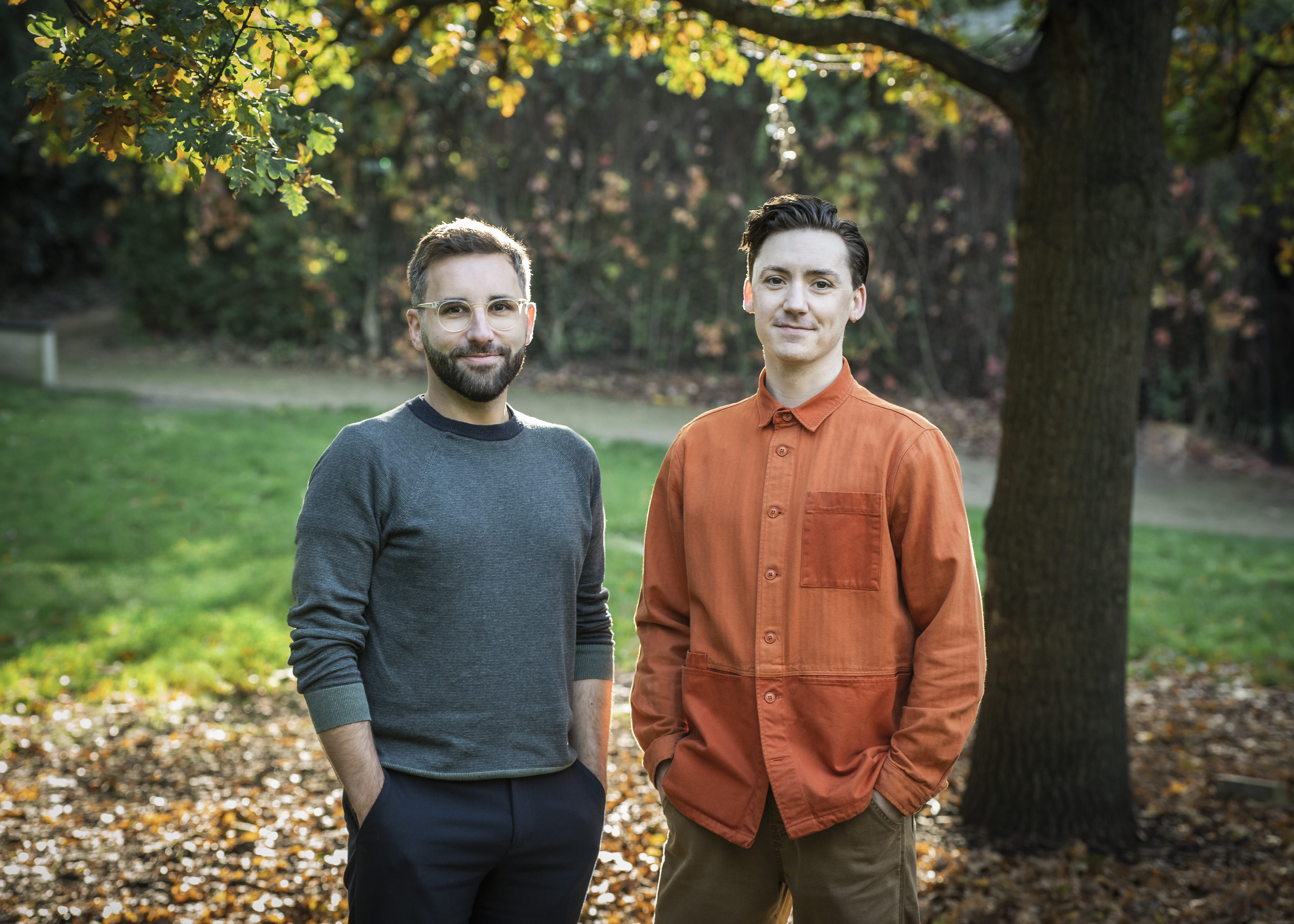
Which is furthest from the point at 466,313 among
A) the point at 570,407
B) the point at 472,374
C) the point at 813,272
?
the point at 570,407

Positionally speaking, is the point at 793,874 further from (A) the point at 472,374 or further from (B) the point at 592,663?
(A) the point at 472,374

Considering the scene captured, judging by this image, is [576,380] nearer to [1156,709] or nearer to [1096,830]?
[1156,709]

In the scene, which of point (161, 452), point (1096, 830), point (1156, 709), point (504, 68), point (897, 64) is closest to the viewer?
point (1096, 830)

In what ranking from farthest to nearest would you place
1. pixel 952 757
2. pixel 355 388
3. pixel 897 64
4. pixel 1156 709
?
1. pixel 355 388
2. pixel 1156 709
3. pixel 897 64
4. pixel 952 757

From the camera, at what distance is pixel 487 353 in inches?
88.7

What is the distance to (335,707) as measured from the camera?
2.05m

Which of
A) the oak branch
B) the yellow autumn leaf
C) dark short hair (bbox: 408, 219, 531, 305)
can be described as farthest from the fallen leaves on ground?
the oak branch

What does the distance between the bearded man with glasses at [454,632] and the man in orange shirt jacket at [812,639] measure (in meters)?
Answer: 0.26

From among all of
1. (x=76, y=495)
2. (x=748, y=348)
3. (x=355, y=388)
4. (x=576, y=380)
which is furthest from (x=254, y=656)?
(x=748, y=348)

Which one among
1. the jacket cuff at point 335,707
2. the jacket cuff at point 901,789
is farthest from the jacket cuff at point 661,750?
the jacket cuff at point 335,707

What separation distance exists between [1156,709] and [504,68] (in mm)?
4860

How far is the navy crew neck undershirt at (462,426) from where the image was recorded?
2.27m

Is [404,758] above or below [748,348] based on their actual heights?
below

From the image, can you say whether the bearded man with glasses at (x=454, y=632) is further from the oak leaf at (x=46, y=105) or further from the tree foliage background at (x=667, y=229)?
the tree foliage background at (x=667, y=229)
